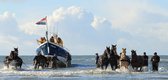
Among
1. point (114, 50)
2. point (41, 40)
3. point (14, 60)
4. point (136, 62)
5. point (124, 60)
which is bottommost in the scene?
point (136, 62)

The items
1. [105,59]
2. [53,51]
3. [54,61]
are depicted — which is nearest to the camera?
[105,59]

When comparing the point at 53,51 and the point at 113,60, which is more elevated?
the point at 53,51

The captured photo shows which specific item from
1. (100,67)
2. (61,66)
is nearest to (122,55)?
(100,67)

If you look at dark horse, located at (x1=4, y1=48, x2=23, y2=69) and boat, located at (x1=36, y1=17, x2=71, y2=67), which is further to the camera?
boat, located at (x1=36, y1=17, x2=71, y2=67)

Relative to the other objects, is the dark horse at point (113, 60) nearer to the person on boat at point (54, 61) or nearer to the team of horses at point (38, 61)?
the team of horses at point (38, 61)

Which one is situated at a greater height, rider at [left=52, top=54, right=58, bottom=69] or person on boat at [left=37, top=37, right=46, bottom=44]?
person on boat at [left=37, top=37, right=46, bottom=44]

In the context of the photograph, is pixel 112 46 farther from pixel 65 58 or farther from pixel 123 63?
pixel 65 58

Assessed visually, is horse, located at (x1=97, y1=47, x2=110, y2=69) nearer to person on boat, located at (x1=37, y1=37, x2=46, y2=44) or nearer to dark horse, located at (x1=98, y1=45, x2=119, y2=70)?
dark horse, located at (x1=98, y1=45, x2=119, y2=70)

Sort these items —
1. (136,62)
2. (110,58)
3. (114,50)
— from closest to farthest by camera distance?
(136,62), (110,58), (114,50)

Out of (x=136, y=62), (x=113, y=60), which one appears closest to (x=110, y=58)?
(x=113, y=60)

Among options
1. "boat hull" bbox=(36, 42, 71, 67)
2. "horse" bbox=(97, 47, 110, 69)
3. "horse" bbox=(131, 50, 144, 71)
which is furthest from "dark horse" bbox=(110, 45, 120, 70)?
"boat hull" bbox=(36, 42, 71, 67)

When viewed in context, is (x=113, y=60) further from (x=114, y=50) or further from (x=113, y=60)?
(x=114, y=50)

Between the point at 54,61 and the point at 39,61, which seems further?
the point at 54,61

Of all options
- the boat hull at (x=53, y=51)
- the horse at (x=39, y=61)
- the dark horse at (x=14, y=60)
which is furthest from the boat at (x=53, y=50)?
the dark horse at (x=14, y=60)
